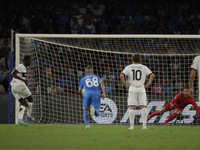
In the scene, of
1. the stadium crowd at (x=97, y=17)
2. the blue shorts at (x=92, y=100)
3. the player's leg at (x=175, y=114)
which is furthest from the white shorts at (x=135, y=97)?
the stadium crowd at (x=97, y=17)

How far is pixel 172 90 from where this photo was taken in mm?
13781

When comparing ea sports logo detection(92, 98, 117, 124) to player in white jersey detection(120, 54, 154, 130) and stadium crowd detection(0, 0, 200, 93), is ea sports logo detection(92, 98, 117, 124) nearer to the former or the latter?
player in white jersey detection(120, 54, 154, 130)

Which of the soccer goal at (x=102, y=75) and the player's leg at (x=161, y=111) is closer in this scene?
the player's leg at (x=161, y=111)

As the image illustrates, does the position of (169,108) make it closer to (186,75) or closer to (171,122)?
(171,122)

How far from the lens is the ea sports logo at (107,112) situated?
13307mm

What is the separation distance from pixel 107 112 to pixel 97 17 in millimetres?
5499

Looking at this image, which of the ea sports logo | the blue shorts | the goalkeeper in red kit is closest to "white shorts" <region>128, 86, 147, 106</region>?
the blue shorts

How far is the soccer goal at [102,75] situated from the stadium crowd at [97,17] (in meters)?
Answer: 2.18

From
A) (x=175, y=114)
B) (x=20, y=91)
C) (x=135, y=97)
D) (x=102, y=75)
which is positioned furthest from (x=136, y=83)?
(x=102, y=75)

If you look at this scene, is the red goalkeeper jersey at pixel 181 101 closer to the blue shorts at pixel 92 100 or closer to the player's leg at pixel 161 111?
the player's leg at pixel 161 111

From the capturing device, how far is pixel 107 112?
1338cm

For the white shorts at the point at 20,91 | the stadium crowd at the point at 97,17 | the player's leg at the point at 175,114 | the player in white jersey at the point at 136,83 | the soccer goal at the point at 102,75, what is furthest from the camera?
the stadium crowd at the point at 97,17

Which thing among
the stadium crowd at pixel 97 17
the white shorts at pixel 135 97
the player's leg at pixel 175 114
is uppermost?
the stadium crowd at pixel 97 17

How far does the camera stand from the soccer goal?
42.8ft
